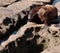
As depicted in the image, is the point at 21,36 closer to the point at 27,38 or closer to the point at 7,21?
the point at 27,38

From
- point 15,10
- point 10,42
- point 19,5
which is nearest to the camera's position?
point 10,42

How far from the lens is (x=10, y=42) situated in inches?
223

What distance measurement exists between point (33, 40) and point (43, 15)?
2.56ft

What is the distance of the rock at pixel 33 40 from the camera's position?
18.8 ft

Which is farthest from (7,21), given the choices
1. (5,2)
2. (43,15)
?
(5,2)

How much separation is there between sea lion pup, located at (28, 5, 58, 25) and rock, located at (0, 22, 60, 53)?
27cm

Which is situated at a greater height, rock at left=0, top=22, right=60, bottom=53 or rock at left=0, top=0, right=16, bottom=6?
rock at left=0, top=0, right=16, bottom=6

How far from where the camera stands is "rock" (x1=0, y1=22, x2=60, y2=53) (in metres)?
5.74

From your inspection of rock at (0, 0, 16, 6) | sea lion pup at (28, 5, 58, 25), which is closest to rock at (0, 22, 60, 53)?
sea lion pup at (28, 5, 58, 25)

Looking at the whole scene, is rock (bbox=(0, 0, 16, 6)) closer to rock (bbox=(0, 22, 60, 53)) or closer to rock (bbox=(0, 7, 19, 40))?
rock (bbox=(0, 7, 19, 40))

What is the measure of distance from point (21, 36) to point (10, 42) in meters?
0.39

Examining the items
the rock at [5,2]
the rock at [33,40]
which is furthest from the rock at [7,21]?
the rock at [5,2]

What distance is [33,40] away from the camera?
6.10 meters

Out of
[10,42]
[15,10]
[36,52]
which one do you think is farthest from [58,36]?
[15,10]
